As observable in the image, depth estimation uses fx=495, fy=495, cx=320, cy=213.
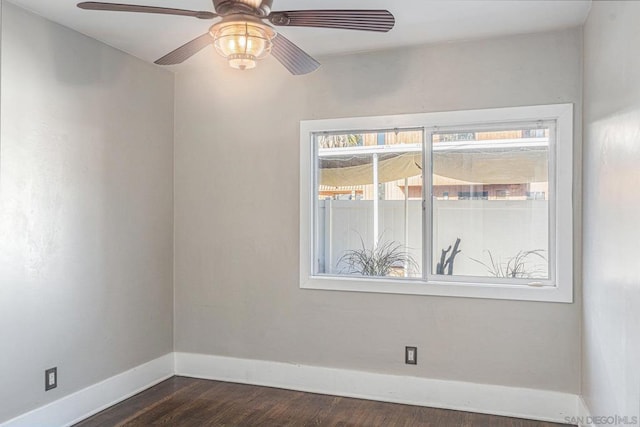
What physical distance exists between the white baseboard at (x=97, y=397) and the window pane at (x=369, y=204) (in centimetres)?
152

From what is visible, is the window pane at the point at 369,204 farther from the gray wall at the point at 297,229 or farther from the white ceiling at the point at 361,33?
the white ceiling at the point at 361,33

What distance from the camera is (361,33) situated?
3.31 meters

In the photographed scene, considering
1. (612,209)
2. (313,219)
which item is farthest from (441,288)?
(612,209)

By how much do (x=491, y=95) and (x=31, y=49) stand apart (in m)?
2.93

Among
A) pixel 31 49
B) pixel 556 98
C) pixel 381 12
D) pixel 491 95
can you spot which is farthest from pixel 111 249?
pixel 556 98

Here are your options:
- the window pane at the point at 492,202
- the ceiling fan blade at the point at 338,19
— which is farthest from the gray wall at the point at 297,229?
the ceiling fan blade at the point at 338,19

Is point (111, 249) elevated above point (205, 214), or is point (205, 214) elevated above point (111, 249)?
point (205, 214)

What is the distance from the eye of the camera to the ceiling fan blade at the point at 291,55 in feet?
7.88

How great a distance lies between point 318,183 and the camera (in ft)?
12.9

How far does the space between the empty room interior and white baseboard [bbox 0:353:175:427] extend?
17 mm

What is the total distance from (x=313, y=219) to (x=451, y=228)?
1049 mm

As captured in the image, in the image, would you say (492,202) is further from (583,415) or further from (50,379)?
(50,379)

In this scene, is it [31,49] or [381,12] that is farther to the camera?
[31,49]

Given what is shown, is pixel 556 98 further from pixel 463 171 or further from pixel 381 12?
Answer: pixel 381 12
